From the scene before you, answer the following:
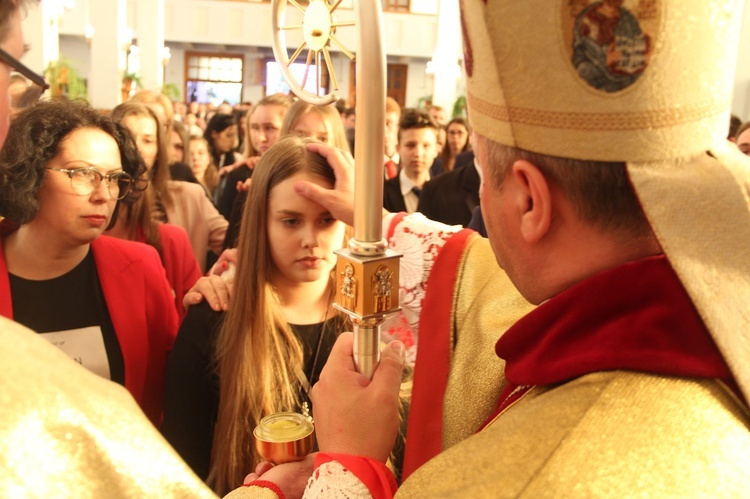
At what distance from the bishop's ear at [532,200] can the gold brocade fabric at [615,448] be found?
0.65 ft

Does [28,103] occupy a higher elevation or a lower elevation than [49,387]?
higher

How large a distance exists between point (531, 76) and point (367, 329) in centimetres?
45

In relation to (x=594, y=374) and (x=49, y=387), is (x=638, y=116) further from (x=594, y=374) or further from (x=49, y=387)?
(x=49, y=387)

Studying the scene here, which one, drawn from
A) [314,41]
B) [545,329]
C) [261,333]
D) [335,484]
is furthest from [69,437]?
[261,333]

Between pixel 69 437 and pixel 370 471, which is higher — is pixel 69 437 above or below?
above

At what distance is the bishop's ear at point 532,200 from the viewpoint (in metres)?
0.88

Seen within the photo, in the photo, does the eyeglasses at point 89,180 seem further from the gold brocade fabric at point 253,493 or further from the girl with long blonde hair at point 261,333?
the gold brocade fabric at point 253,493

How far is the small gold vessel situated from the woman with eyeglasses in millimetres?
804

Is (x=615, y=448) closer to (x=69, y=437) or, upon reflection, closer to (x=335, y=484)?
(x=335, y=484)

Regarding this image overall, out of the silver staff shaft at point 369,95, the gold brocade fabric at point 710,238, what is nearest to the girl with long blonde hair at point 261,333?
the silver staff shaft at point 369,95

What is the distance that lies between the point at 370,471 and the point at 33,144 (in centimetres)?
138

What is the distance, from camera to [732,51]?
0.86 meters

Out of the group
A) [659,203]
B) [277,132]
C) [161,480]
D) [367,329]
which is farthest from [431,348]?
[277,132]

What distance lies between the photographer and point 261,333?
1920 mm
